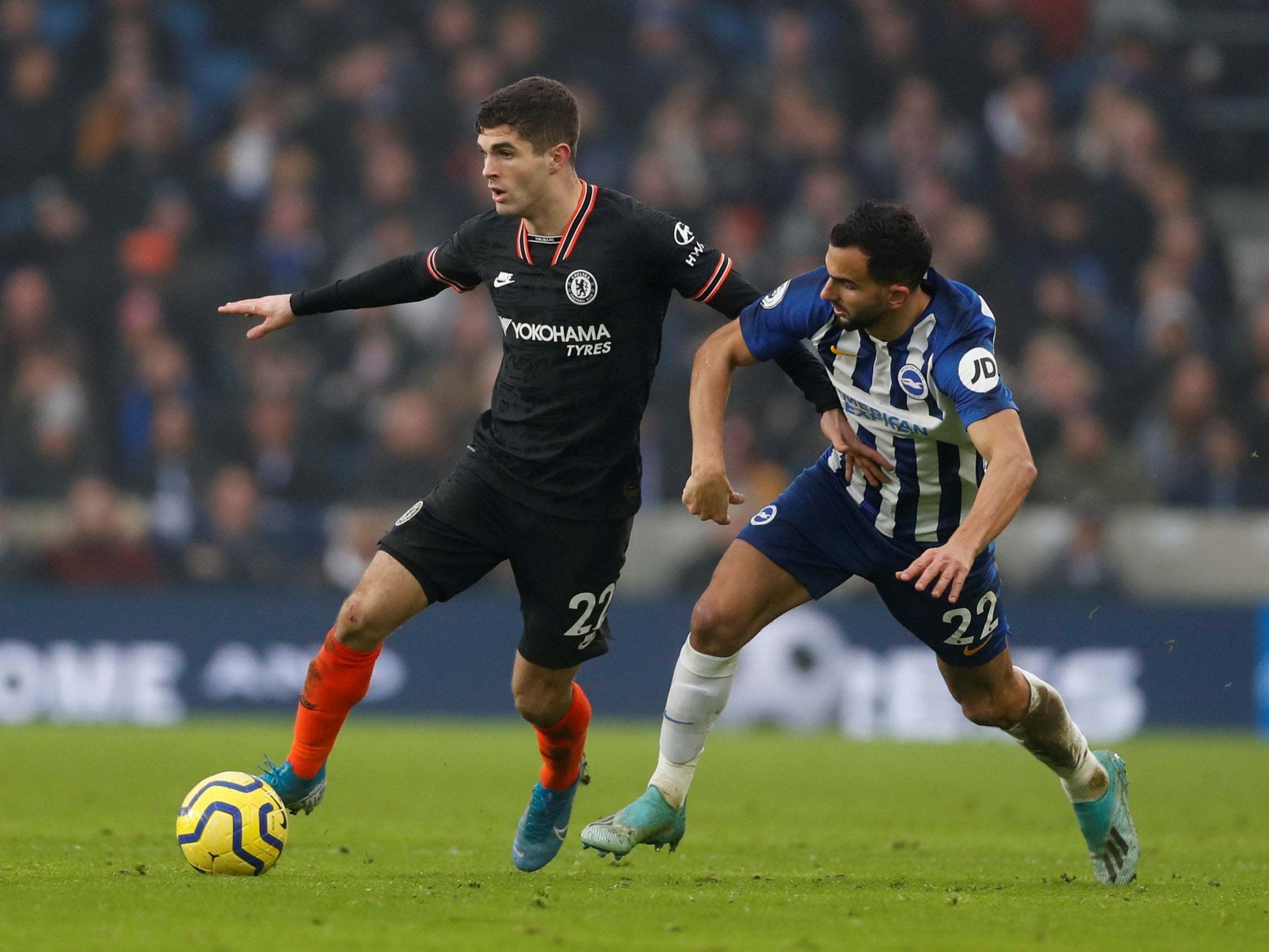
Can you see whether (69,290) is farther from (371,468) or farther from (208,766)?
(208,766)

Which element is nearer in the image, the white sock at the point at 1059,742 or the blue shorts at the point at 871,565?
the blue shorts at the point at 871,565

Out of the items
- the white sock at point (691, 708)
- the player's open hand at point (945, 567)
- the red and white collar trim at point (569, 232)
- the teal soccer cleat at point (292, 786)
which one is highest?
the red and white collar trim at point (569, 232)

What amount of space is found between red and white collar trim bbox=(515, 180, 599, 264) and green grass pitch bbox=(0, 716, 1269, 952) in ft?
6.40

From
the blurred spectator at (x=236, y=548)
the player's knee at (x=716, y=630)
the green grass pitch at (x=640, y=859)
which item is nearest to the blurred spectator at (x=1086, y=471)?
the green grass pitch at (x=640, y=859)

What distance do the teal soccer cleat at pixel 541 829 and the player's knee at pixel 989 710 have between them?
136 centimetres

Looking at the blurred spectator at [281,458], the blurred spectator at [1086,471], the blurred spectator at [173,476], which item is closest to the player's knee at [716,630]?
the blurred spectator at [1086,471]

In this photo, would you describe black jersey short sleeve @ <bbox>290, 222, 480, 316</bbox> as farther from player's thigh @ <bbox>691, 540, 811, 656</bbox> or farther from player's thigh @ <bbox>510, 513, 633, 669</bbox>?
player's thigh @ <bbox>691, 540, 811, 656</bbox>

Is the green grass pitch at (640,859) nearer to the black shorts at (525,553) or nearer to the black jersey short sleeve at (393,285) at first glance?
the black shorts at (525,553)

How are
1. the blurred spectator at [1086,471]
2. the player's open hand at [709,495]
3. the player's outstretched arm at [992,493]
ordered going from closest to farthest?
1. the player's outstretched arm at [992,493]
2. the player's open hand at [709,495]
3. the blurred spectator at [1086,471]

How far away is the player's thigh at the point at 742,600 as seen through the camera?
5.88m

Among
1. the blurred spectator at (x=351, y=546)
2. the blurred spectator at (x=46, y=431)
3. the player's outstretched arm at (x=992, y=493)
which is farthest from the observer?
the blurred spectator at (x=46, y=431)

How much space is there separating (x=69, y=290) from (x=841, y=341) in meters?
10.8

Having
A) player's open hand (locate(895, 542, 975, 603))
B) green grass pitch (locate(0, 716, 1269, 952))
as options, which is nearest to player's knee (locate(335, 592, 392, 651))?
green grass pitch (locate(0, 716, 1269, 952))

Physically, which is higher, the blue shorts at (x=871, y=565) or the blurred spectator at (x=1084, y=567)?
the blue shorts at (x=871, y=565)
